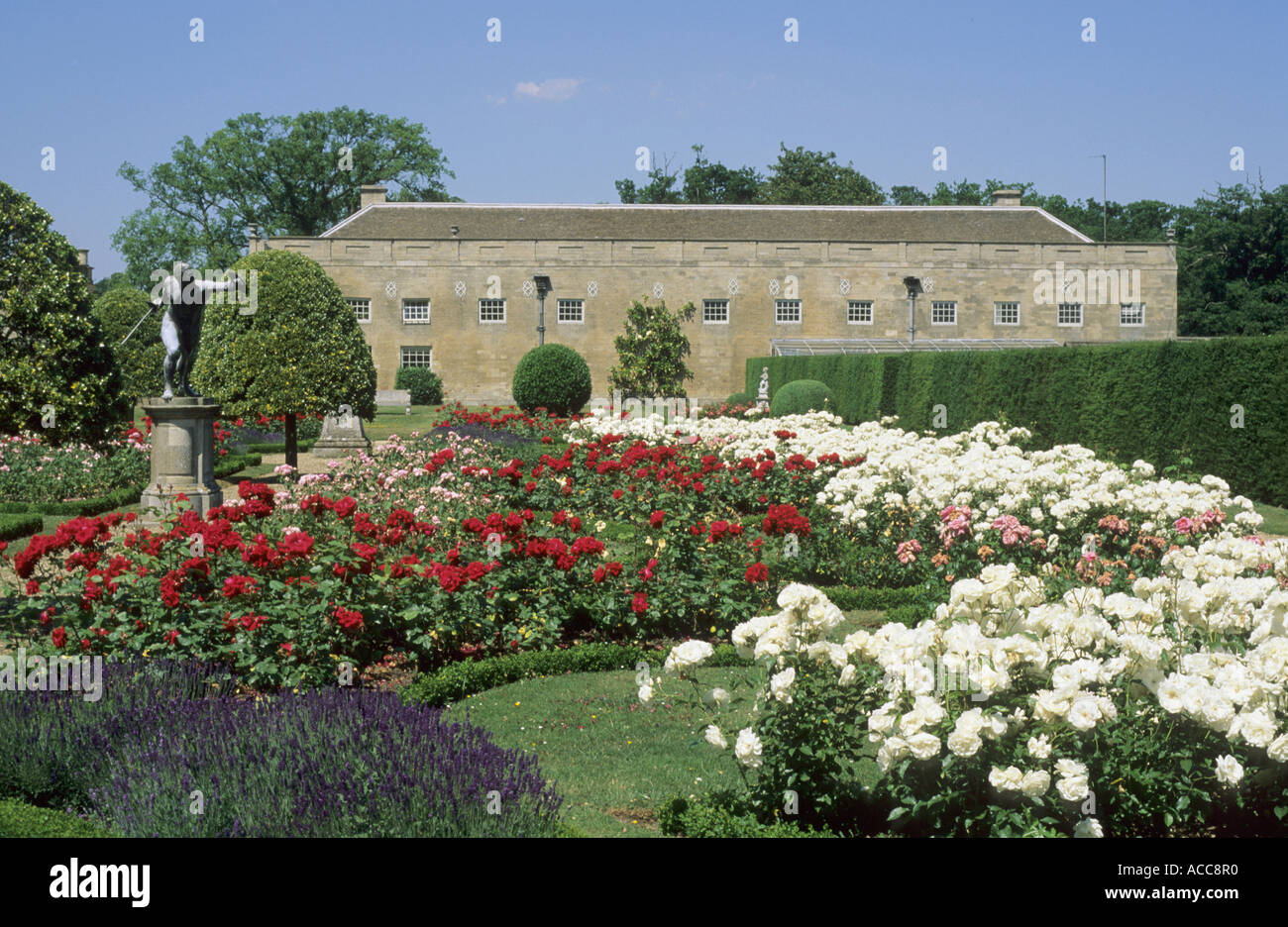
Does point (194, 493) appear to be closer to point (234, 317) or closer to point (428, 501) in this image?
point (428, 501)

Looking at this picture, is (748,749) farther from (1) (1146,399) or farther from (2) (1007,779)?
(1) (1146,399)

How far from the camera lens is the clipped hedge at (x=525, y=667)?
635 cm

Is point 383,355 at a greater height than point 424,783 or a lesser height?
greater

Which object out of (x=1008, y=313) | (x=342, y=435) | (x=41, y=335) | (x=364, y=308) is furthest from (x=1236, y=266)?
(x=41, y=335)

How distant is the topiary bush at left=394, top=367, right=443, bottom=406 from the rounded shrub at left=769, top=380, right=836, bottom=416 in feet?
57.4

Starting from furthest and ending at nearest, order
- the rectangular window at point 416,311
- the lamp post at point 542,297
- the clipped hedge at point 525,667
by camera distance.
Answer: the rectangular window at point 416,311 → the lamp post at point 542,297 → the clipped hedge at point 525,667

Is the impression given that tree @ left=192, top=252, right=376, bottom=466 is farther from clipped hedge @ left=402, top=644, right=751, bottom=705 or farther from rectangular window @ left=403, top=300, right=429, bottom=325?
rectangular window @ left=403, top=300, right=429, bottom=325

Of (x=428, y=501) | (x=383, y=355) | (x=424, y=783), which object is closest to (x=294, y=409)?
(x=428, y=501)

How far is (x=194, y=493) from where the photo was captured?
478 inches

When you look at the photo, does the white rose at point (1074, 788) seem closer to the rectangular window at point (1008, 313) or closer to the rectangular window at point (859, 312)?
the rectangular window at point (859, 312)

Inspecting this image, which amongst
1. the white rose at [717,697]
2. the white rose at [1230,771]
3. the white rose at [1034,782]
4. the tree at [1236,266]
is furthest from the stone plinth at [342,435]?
the tree at [1236,266]

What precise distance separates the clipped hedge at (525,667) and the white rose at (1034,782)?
3.23 m
